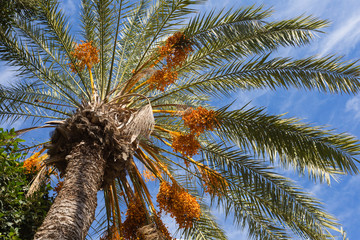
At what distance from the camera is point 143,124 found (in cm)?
556

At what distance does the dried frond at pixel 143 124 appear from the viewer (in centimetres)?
555

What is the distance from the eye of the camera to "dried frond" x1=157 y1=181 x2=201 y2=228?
6.32 metres

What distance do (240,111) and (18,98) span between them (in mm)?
5045

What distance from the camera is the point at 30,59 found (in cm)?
785

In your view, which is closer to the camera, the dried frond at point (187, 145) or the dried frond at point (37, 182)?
the dried frond at point (37, 182)

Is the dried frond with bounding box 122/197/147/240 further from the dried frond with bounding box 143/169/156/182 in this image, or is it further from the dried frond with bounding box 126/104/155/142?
the dried frond with bounding box 126/104/155/142

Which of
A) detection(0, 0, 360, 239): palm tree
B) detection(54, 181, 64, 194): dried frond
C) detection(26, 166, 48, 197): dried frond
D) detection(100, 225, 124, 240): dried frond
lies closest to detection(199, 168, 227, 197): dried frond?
detection(0, 0, 360, 239): palm tree

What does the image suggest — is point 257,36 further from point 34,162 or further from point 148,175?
point 34,162

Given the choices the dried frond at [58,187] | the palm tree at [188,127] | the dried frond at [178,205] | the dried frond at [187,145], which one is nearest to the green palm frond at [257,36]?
the palm tree at [188,127]

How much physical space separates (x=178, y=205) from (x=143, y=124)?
1.75m

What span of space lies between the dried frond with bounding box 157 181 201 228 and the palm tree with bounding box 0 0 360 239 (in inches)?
0.7

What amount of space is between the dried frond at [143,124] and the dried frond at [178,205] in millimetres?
1373

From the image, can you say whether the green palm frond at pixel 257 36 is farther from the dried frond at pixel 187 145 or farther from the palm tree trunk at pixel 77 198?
the palm tree trunk at pixel 77 198

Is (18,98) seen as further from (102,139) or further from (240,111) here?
(240,111)
